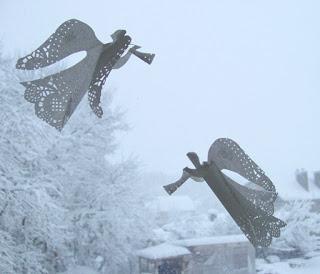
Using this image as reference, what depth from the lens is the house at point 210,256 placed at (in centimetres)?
1644

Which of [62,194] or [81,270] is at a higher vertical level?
[62,194]

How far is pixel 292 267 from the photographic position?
2206 cm

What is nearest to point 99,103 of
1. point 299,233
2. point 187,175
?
point 187,175

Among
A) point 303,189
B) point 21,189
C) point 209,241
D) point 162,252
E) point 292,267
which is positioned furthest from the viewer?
point 303,189

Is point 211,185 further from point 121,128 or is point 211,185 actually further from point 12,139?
point 121,128

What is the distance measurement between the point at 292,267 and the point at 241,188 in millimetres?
23096

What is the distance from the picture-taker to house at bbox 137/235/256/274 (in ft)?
53.9

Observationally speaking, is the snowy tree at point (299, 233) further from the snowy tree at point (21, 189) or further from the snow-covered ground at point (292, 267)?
the snowy tree at point (21, 189)

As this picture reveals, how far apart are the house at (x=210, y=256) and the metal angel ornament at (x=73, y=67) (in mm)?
15854

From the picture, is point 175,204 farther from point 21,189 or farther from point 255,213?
point 255,213

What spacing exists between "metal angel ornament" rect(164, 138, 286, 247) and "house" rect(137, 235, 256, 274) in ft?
51.4

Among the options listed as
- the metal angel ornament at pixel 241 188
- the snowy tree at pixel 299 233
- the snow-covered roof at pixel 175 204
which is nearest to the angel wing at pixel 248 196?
the metal angel ornament at pixel 241 188

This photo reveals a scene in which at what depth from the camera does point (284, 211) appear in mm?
27719

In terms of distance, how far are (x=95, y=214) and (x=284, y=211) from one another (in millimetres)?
16821
